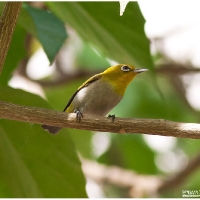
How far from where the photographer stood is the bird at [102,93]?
1.44 metres

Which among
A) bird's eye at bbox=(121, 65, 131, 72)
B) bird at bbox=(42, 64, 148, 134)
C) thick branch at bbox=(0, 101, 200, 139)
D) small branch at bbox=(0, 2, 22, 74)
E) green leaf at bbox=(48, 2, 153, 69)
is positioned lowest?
thick branch at bbox=(0, 101, 200, 139)

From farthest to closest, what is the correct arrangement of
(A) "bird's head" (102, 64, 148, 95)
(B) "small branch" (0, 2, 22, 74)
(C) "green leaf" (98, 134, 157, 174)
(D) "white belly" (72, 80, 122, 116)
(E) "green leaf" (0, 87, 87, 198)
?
(C) "green leaf" (98, 134, 157, 174) < (A) "bird's head" (102, 64, 148, 95) < (D) "white belly" (72, 80, 122, 116) < (E) "green leaf" (0, 87, 87, 198) < (B) "small branch" (0, 2, 22, 74)

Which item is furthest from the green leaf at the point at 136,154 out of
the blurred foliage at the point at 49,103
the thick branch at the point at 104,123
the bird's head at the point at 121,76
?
the thick branch at the point at 104,123

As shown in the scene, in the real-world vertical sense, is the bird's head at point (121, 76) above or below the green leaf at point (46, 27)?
above

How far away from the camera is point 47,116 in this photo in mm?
830

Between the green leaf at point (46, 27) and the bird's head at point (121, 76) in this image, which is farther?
the bird's head at point (121, 76)

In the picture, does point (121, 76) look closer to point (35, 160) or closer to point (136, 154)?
point (35, 160)

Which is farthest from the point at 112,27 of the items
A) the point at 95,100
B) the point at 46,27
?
the point at 95,100

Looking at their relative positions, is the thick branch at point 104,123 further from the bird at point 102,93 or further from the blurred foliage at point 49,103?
the bird at point 102,93

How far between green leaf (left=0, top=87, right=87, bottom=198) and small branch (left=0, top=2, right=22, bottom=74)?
0.23 meters

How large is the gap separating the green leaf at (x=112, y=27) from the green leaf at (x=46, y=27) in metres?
0.04

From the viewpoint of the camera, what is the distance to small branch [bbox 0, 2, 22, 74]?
76 centimetres

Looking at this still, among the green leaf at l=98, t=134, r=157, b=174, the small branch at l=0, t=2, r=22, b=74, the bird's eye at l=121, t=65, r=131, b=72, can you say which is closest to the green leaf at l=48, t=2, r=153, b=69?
the small branch at l=0, t=2, r=22, b=74

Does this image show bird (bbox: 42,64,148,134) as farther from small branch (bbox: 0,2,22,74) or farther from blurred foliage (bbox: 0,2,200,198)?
small branch (bbox: 0,2,22,74)
